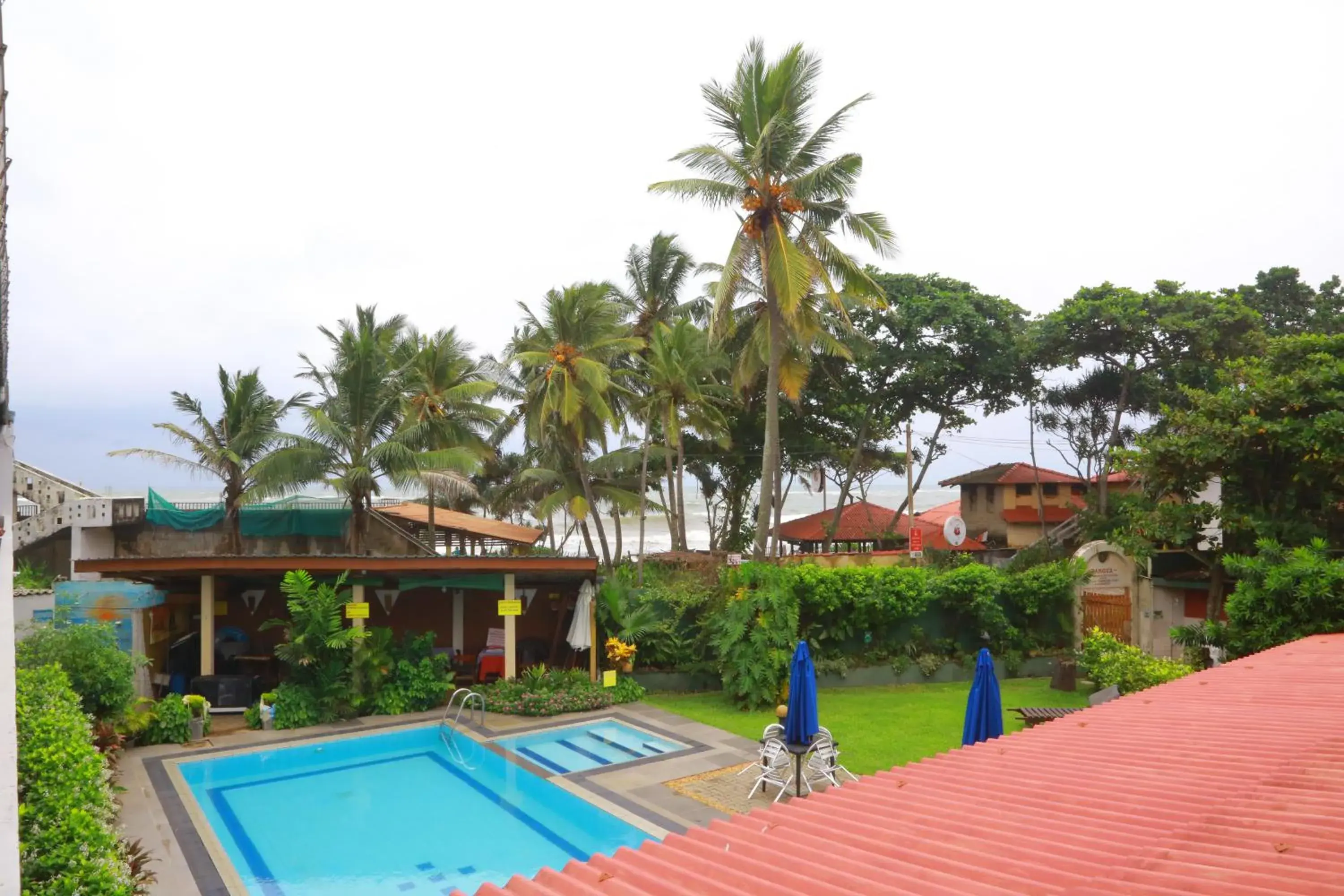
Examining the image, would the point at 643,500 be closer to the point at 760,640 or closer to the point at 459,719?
the point at 760,640

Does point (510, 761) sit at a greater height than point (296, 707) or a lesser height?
lesser

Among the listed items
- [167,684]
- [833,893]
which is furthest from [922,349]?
[833,893]

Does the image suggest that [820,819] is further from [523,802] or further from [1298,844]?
[523,802]

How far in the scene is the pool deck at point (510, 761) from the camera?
857 centimetres

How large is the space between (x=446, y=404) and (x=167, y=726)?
14.0 meters

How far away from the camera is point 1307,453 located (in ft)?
47.7

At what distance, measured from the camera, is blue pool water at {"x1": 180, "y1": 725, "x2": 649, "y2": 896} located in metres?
8.71

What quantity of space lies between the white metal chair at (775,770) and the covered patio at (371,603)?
5.79 meters

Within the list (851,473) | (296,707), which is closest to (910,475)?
(851,473)

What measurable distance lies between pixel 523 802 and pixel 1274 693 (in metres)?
8.41

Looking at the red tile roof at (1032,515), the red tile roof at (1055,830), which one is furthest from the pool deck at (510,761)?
the red tile roof at (1032,515)

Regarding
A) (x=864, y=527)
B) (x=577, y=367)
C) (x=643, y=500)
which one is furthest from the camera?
(x=864, y=527)

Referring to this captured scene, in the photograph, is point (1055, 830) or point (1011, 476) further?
point (1011, 476)

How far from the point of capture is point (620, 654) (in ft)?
53.3
